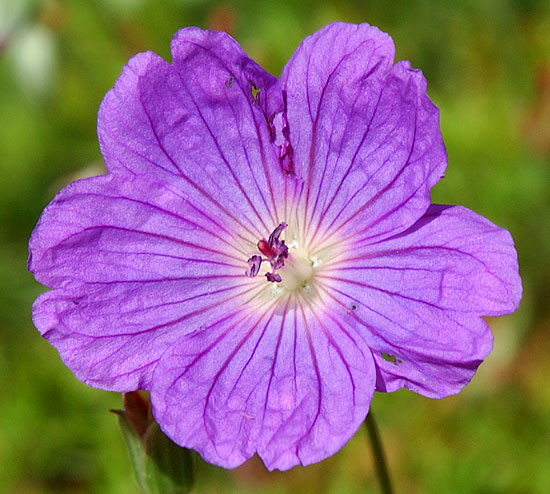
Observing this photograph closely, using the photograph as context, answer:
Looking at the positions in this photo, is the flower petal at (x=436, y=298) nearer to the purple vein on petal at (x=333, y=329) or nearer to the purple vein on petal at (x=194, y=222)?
the purple vein on petal at (x=333, y=329)

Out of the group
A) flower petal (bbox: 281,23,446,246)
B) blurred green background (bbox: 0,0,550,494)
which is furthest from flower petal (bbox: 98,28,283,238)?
blurred green background (bbox: 0,0,550,494)

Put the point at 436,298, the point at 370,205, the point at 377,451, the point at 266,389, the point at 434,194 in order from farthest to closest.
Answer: the point at 434,194 < the point at 377,451 < the point at 370,205 < the point at 266,389 < the point at 436,298

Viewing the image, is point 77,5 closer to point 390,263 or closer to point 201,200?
point 201,200

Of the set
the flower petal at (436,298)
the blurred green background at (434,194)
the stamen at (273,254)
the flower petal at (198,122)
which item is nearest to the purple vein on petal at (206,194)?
the flower petal at (198,122)

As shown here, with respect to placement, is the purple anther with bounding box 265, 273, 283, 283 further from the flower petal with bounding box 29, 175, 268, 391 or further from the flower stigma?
the flower petal with bounding box 29, 175, 268, 391

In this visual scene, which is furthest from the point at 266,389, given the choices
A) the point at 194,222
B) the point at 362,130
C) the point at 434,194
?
the point at 434,194

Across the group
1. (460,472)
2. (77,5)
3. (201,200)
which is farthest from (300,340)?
(77,5)

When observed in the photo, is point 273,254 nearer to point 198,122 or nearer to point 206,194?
point 206,194
